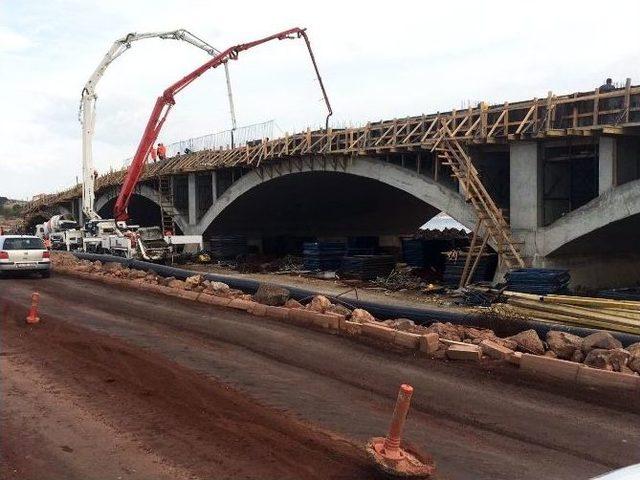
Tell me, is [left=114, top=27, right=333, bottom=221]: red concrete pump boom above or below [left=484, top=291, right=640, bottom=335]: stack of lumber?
above

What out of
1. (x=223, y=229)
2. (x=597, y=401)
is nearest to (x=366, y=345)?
(x=597, y=401)

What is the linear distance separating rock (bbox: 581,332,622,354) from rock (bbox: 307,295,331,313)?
560 cm

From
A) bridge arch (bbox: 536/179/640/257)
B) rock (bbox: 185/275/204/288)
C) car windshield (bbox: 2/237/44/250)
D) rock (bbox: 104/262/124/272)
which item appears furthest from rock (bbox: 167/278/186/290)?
bridge arch (bbox: 536/179/640/257)

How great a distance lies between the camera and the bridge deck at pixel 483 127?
1712 centimetres

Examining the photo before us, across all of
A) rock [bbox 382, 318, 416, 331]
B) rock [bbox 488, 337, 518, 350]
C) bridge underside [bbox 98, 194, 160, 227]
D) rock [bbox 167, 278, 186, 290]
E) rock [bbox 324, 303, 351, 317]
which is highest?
bridge underside [bbox 98, 194, 160, 227]

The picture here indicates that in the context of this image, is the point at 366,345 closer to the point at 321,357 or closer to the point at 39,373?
the point at 321,357

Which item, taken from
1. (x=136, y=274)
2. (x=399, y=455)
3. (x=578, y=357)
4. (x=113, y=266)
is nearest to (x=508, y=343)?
(x=578, y=357)

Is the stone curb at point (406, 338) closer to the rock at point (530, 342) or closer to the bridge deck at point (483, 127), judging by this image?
the rock at point (530, 342)

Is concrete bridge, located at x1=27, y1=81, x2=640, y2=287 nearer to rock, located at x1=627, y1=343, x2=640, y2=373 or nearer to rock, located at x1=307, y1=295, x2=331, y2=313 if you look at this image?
rock, located at x1=627, y1=343, x2=640, y2=373

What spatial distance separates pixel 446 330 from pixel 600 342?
2623 millimetres

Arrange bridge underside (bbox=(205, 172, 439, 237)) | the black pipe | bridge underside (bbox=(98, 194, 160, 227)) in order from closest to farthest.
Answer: the black pipe → bridge underside (bbox=(205, 172, 439, 237)) → bridge underside (bbox=(98, 194, 160, 227))

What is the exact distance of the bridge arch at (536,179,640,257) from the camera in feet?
55.5

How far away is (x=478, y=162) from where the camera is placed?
21.8 meters

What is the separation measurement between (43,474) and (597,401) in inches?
263
